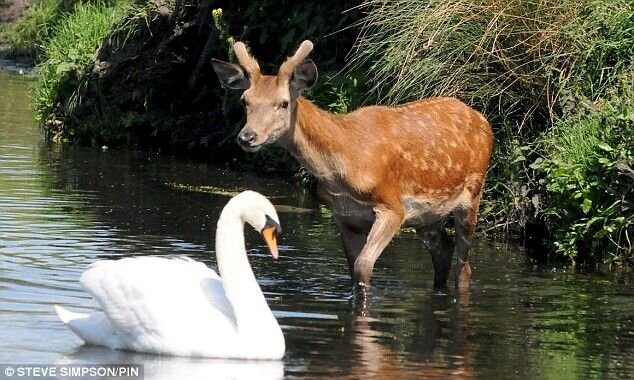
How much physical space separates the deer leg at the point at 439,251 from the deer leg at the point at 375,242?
0.88 m

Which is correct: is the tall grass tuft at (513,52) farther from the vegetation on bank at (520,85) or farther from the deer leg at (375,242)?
the deer leg at (375,242)

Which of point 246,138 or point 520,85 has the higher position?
point 520,85

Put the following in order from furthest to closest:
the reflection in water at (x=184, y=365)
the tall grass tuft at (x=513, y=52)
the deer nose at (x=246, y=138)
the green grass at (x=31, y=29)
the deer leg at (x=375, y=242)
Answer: the green grass at (x=31, y=29) < the tall grass tuft at (x=513, y=52) < the deer leg at (x=375, y=242) < the deer nose at (x=246, y=138) < the reflection in water at (x=184, y=365)

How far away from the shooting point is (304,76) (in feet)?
37.8

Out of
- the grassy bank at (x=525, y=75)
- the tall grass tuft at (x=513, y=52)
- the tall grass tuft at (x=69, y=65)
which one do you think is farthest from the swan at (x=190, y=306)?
the tall grass tuft at (x=69, y=65)

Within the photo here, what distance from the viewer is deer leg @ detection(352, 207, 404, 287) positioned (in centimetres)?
1172

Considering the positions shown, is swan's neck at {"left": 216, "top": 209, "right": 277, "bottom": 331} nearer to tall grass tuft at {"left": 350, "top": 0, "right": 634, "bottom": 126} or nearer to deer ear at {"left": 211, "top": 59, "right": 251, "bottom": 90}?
deer ear at {"left": 211, "top": 59, "right": 251, "bottom": 90}

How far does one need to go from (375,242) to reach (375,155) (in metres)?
0.71

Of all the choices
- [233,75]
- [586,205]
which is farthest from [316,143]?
[586,205]

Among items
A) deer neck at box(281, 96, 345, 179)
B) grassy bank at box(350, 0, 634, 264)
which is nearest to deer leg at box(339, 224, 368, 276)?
deer neck at box(281, 96, 345, 179)

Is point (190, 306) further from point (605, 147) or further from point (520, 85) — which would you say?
point (520, 85)

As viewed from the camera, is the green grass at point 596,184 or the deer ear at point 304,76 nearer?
the deer ear at point 304,76

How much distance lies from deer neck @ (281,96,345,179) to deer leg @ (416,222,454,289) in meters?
1.37

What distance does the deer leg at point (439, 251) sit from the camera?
12797mm
